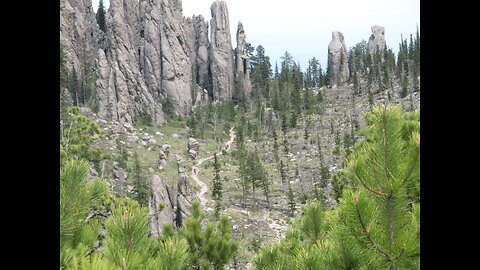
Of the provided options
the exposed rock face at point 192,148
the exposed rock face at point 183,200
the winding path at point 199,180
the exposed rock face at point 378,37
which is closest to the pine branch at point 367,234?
the exposed rock face at point 183,200

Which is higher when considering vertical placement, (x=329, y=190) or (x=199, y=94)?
(x=199, y=94)

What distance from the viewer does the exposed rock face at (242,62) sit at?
8400cm

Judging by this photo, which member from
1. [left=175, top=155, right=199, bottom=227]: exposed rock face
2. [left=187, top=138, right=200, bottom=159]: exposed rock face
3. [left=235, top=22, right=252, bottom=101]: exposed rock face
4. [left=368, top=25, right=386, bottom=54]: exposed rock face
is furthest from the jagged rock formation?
[left=368, top=25, right=386, bottom=54]: exposed rock face

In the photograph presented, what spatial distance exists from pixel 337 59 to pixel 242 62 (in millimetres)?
25895

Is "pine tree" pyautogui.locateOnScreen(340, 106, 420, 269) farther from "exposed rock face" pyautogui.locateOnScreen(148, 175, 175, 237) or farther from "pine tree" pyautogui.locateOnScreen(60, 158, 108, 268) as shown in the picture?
"exposed rock face" pyautogui.locateOnScreen(148, 175, 175, 237)

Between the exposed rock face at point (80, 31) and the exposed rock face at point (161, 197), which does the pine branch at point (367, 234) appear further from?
the exposed rock face at point (80, 31)

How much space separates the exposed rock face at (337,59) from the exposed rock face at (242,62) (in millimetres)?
21151

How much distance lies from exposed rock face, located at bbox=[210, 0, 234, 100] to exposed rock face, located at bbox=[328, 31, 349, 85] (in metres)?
26.1

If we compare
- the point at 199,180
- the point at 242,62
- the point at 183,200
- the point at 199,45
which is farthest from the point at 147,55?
the point at 183,200
